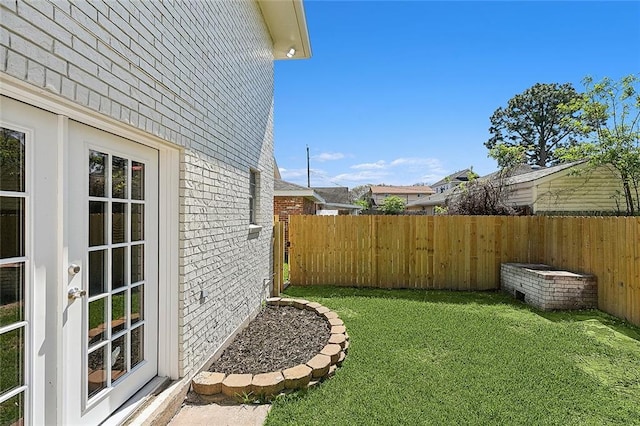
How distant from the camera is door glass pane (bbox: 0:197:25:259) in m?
1.55

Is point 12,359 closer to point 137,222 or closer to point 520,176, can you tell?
point 137,222

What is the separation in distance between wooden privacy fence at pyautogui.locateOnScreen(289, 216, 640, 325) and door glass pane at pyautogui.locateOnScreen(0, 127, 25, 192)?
652 centimetres

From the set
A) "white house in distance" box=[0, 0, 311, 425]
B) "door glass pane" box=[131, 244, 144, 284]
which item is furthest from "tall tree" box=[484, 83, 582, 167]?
"door glass pane" box=[131, 244, 144, 284]

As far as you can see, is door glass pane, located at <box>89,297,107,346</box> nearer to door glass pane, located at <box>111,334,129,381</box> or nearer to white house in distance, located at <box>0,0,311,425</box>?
white house in distance, located at <box>0,0,311,425</box>

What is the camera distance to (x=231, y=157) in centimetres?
419

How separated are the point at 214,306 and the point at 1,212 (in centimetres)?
232

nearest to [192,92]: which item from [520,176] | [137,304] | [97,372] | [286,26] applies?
[137,304]

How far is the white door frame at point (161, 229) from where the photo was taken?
1817 mm

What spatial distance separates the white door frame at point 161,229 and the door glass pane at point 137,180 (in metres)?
0.19

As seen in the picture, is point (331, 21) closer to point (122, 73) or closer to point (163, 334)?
point (122, 73)

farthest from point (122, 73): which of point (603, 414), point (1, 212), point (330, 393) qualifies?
point (603, 414)

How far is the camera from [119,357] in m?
2.39

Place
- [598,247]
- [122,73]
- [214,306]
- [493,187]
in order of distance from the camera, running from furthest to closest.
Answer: [493,187]
[598,247]
[214,306]
[122,73]

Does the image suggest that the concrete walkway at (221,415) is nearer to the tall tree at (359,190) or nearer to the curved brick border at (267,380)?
the curved brick border at (267,380)
